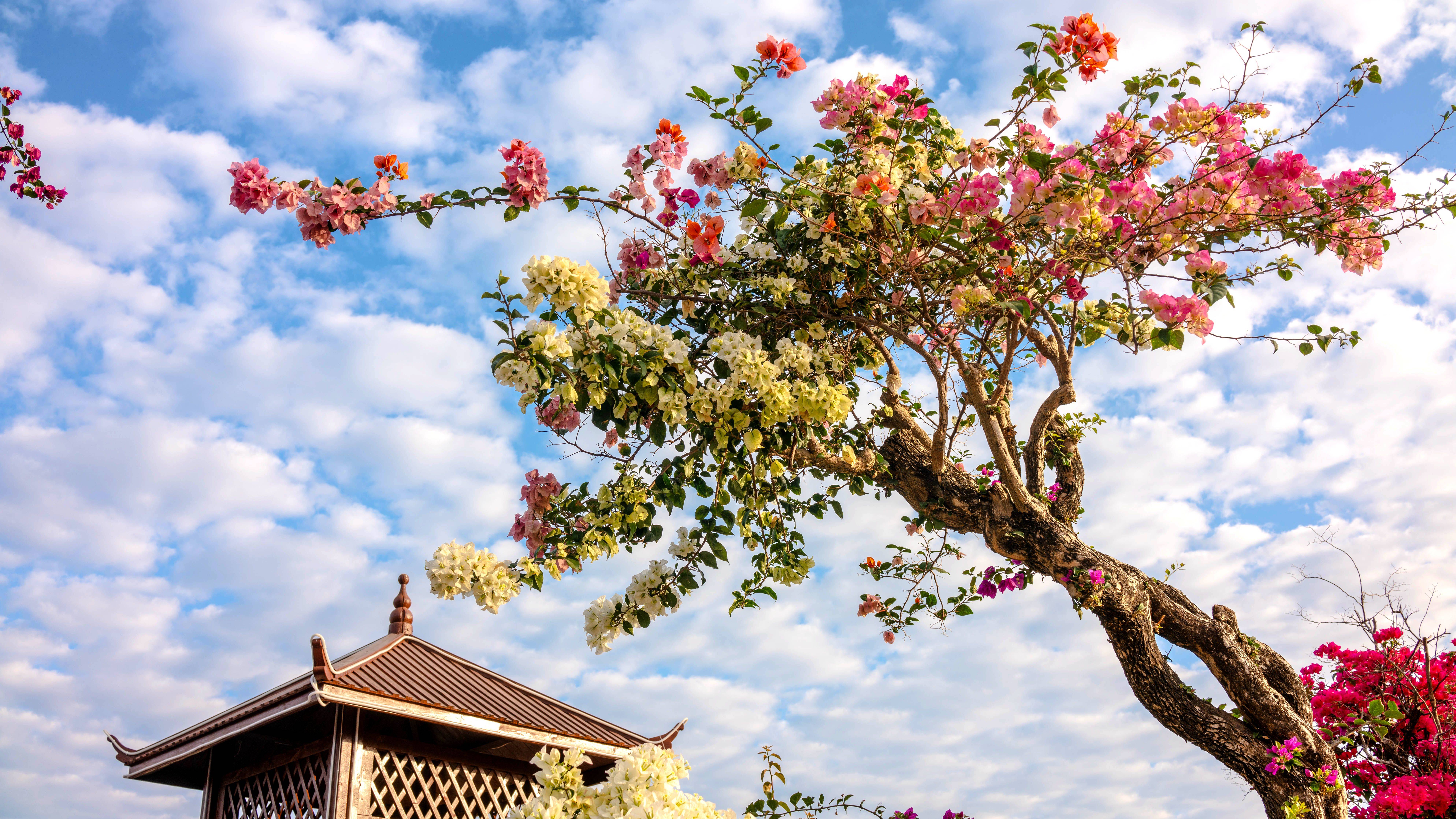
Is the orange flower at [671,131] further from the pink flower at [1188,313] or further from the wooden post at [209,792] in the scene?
the wooden post at [209,792]

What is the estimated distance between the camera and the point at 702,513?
4.25 m

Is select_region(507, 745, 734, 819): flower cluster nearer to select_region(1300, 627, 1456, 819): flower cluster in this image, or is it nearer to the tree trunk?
the tree trunk

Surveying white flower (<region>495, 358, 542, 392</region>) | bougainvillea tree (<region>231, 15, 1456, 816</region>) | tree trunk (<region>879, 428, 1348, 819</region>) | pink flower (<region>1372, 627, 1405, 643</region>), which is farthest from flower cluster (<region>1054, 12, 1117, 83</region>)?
pink flower (<region>1372, 627, 1405, 643</region>)

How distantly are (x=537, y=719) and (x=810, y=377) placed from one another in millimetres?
3927

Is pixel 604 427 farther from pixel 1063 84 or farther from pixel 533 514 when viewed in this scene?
pixel 1063 84

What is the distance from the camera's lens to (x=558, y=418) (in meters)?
4.28

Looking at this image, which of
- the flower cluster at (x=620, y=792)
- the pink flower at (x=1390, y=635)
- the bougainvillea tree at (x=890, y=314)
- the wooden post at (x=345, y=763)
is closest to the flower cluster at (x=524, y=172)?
the bougainvillea tree at (x=890, y=314)

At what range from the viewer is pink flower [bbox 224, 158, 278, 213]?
401 cm

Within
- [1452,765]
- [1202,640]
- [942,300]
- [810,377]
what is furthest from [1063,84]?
[1452,765]

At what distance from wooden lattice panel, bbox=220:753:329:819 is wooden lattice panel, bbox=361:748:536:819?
33cm

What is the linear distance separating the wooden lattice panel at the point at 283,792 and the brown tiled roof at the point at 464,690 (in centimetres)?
64

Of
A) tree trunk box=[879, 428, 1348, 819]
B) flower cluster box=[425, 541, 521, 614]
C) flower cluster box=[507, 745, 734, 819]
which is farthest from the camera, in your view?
tree trunk box=[879, 428, 1348, 819]

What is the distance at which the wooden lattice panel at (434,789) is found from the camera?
19.8ft

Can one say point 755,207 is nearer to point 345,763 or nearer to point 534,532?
point 534,532
